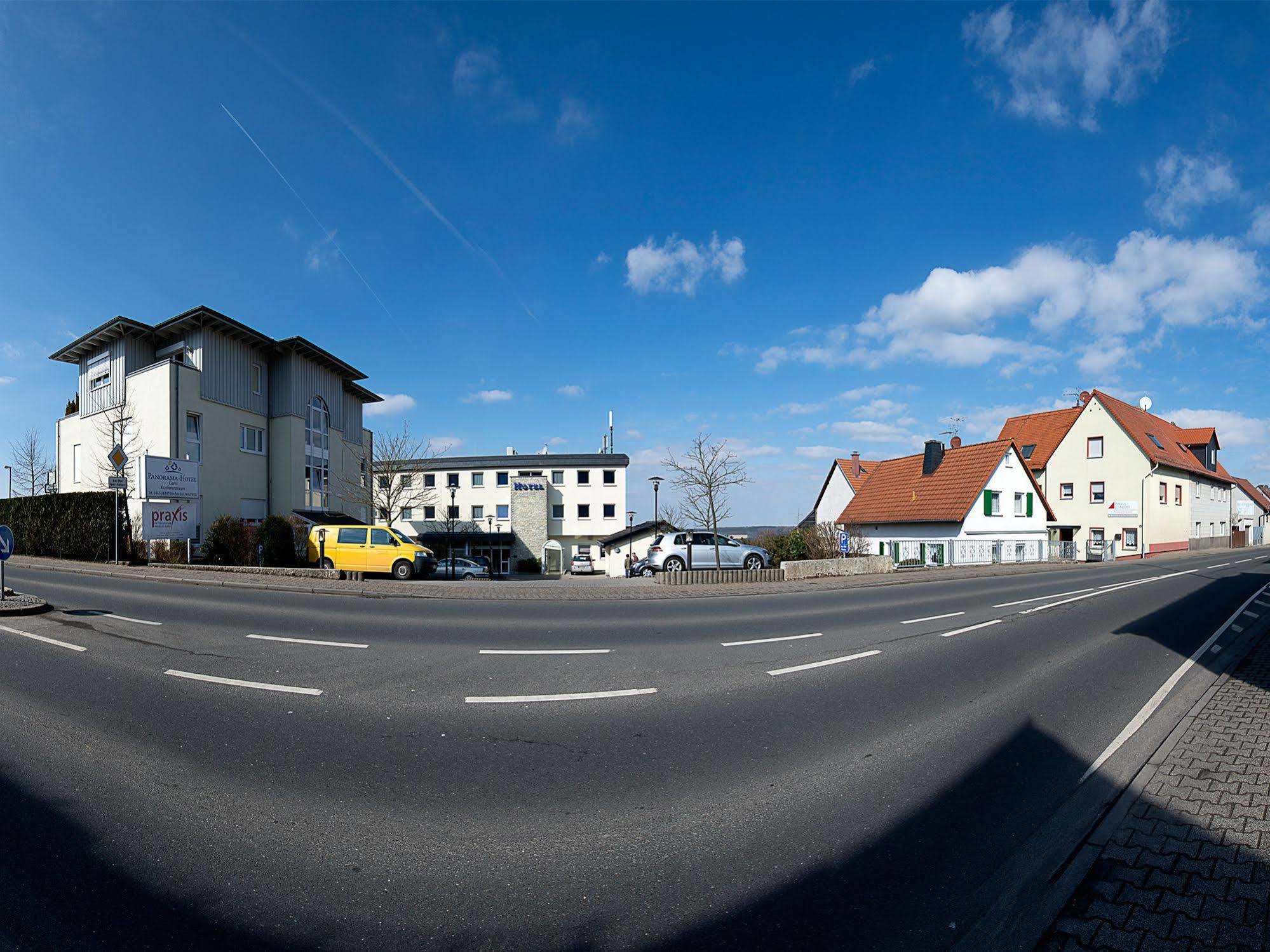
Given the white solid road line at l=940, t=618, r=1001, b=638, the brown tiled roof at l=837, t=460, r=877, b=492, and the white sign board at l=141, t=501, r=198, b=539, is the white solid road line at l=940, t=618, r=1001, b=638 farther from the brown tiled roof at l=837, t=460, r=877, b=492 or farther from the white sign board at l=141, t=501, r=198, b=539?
the brown tiled roof at l=837, t=460, r=877, b=492

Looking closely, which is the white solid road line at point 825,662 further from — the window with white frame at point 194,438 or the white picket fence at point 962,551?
the window with white frame at point 194,438

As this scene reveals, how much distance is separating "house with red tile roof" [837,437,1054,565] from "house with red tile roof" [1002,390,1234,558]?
A: 25.4 feet

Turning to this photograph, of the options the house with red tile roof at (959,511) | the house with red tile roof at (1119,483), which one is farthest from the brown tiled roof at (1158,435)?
the house with red tile roof at (959,511)

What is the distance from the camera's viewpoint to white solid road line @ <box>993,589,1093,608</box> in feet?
47.1

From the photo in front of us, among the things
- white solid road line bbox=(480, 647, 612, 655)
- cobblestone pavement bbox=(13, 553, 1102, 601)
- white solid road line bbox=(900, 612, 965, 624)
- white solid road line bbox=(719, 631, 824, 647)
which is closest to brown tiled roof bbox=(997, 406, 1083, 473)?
cobblestone pavement bbox=(13, 553, 1102, 601)

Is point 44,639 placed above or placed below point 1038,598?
above

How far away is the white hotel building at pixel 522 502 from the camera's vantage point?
49469mm

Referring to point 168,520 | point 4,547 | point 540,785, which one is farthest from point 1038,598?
point 168,520

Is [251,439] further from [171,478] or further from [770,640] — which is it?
[770,640]

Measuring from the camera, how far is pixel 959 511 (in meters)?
32.2

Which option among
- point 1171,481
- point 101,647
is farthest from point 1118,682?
point 1171,481

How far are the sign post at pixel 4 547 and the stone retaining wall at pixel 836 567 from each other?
19.0m

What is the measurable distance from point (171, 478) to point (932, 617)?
85.4 feet

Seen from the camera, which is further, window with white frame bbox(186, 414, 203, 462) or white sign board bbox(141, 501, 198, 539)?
window with white frame bbox(186, 414, 203, 462)
